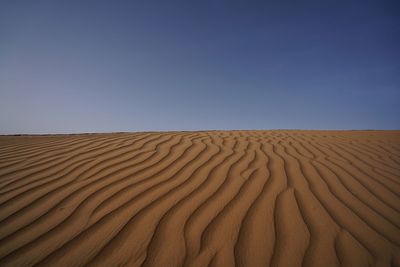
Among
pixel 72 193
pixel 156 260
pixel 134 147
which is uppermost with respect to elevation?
pixel 134 147

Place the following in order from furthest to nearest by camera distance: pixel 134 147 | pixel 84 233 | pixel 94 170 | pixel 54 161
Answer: pixel 134 147
pixel 54 161
pixel 94 170
pixel 84 233

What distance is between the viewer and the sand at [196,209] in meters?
1.80

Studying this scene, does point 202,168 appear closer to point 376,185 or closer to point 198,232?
point 198,232

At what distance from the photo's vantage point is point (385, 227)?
2.18m

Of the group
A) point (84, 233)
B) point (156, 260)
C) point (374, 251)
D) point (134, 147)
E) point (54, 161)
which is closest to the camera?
point (156, 260)

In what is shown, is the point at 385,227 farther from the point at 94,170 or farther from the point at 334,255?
the point at 94,170

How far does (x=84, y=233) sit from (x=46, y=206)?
65 centimetres

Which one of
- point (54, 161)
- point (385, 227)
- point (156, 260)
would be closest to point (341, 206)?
point (385, 227)

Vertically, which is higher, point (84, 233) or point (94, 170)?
point (94, 170)

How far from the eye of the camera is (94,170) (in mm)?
3281

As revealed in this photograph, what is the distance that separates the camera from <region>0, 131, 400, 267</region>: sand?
1.80m

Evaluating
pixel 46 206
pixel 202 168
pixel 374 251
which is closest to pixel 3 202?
pixel 46 206

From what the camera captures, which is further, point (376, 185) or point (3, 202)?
point (376, 185)

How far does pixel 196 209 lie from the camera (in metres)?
2.35
